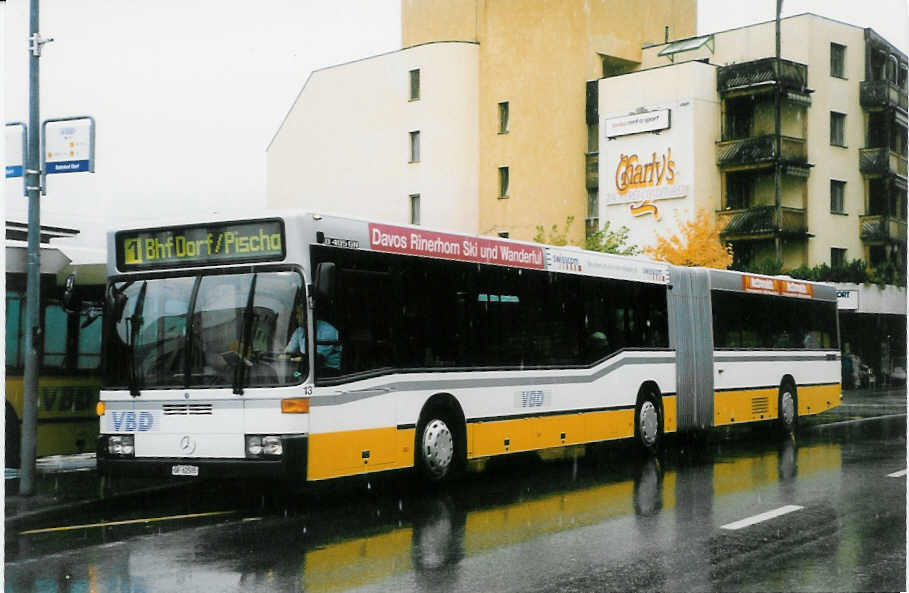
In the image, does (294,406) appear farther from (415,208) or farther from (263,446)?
(415,208)

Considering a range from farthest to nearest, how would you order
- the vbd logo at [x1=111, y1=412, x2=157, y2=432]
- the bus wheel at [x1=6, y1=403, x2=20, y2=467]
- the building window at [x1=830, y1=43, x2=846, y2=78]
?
the building window at [x1=830, y1=43, x2=846, y2=78], the bus wheel at [x1=6, y1=403, x2=20, y2=467], the vbd logo at [x1=111, y1=412, x2=157, y2=432]

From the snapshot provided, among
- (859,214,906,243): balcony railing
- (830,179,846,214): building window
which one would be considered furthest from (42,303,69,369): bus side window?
(830,179,846,214): building window

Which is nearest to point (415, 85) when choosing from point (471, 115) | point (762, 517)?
point (471, 115)

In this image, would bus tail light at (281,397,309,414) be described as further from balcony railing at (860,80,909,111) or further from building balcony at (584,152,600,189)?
building balcony at (584,152,600,189)

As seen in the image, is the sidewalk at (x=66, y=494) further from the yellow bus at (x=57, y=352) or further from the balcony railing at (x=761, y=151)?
the balcony railing at (x=761, y=151)

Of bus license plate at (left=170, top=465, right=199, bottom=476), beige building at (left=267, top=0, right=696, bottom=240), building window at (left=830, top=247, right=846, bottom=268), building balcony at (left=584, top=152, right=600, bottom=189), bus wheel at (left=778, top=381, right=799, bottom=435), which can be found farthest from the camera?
building balcony at (left=584, top=152, right=600, bottom=189)

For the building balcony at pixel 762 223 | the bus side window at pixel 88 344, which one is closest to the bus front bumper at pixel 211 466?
the bus side window at pixel 88 344

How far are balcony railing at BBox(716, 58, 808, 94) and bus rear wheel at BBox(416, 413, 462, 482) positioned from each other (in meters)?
35.3

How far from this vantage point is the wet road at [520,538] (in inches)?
330

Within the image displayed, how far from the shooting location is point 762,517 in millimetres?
11023

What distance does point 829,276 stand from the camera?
139 feet

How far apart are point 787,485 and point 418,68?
1616 inches

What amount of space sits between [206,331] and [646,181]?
38.3 meters

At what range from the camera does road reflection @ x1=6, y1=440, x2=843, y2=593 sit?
853cm
